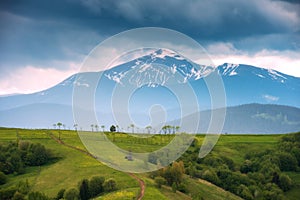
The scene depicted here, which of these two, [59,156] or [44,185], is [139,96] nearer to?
[44,185]

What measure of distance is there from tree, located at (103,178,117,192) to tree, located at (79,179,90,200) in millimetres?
3785

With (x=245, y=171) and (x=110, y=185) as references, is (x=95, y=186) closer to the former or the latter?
(x=110, y=185)

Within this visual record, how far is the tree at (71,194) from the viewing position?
63.1m

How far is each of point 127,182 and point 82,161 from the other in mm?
26583

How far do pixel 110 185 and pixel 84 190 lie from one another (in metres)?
5.54

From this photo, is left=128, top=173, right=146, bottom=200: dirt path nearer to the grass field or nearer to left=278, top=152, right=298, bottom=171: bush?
the grass field

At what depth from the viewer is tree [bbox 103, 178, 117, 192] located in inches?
2672

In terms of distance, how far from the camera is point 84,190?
67.1 metres

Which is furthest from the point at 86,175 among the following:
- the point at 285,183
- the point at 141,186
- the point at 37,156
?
the point at 285,183

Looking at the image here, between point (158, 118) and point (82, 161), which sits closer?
point (158, 118)

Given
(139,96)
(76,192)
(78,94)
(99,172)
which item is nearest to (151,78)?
(139,96)

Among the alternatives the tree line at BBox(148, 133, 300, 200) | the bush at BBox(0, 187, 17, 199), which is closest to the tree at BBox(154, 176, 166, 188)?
the tree line at BBox(148, 133, 300, 200)

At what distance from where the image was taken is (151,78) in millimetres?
33750

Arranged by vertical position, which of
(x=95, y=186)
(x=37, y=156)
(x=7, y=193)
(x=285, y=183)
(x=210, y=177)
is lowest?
(x=285, y=183)
